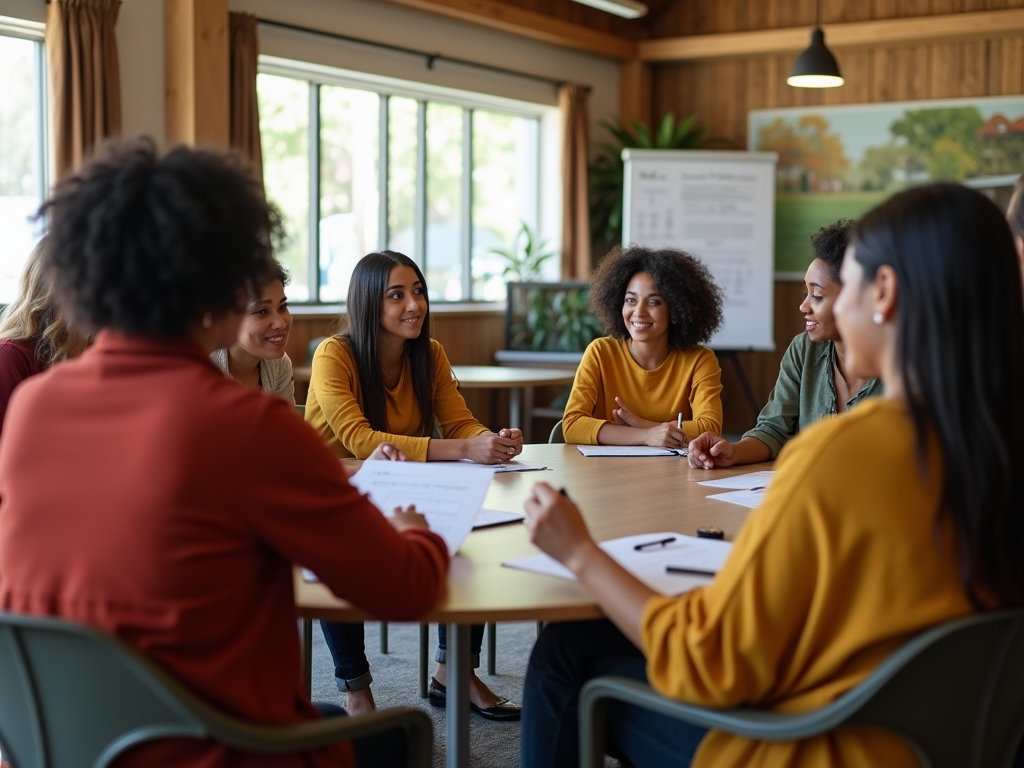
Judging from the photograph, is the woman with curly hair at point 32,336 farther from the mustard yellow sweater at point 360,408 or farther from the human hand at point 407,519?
the human hand at point 407,519

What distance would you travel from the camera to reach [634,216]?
708 centimetres

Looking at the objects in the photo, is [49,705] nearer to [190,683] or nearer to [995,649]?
[190,683]

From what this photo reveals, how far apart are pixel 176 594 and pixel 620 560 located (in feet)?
2.49

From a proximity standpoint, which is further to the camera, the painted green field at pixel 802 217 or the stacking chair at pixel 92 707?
the painted green field at pixel 802 217

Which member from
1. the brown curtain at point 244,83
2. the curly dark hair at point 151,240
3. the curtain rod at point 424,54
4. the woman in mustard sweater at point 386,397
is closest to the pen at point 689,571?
the curly dark hair at point 151,240

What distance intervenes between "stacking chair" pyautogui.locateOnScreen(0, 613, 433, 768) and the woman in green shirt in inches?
68.0

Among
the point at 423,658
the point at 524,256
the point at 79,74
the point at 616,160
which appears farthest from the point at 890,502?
the point at 616,160

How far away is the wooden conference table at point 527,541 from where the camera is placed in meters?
1.48

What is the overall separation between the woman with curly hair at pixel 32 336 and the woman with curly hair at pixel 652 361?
1.42 m

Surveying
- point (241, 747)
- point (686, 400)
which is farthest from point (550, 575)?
point (686, 400)

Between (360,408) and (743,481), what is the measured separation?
3.48ft

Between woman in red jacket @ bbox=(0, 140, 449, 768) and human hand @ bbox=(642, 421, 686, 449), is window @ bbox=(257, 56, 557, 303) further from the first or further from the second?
woman in red jacket @ bbox=(0, 140, 449, 768)

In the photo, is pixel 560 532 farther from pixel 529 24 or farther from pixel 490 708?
pixel 529 24

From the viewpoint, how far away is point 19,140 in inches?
187
